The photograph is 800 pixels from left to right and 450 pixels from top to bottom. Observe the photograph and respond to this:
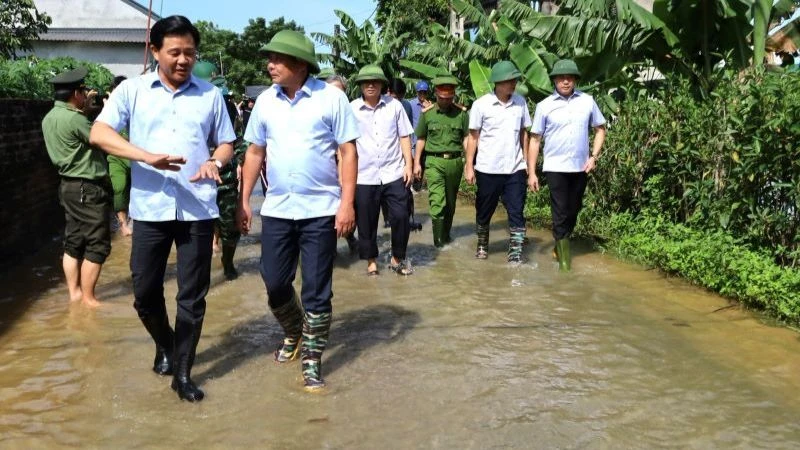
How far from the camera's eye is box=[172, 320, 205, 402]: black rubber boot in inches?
171

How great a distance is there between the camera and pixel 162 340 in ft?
15.3

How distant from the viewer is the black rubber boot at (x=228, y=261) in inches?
288

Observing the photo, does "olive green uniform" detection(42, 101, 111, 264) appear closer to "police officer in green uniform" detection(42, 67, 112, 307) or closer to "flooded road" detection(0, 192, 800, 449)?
"police officer in green uniform" detection(42, 67, 112, 307)

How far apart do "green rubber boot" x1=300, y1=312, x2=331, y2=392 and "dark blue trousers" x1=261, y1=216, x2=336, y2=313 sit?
5 cm

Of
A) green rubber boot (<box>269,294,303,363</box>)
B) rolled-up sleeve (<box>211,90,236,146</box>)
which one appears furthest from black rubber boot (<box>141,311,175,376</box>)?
rolled-up sleeve (<box>211,90,236,146</box>)

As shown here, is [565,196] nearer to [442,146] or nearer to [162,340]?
[442,146]

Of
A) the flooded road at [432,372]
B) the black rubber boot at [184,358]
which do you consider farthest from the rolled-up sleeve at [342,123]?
the flooded road at [432,372]

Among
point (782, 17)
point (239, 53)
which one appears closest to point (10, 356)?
point (782, 17)

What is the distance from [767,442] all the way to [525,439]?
1191 millimetres

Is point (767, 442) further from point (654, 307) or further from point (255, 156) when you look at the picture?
point (255, 156)

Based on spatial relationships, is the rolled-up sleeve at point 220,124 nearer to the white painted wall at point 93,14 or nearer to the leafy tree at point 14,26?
the leafy tree at point 14,26

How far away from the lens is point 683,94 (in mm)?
7695

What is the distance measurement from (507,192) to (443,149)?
0.88 meters

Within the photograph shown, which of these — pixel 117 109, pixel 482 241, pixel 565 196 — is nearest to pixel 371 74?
pixel 565 196
